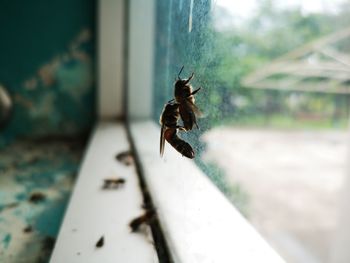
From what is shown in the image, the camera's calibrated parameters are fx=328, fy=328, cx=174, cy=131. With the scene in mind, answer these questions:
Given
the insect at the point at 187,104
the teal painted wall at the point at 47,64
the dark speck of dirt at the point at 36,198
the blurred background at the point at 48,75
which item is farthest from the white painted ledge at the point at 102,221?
the teal painted wall at the point at 47,64

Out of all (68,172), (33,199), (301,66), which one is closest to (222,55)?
(33,199)

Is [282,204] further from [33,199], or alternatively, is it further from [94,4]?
[33,199]

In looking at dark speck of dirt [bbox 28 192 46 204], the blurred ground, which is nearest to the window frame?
dark speck of dirt [bbox 28 192 46 204]

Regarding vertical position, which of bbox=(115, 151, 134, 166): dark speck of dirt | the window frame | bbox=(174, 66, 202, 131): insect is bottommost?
bbox=(115, 151, 134, 166): dark speck of dirt

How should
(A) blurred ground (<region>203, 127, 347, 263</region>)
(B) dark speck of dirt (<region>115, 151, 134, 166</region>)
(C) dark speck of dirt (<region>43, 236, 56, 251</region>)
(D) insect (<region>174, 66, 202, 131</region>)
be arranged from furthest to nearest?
(A) blurred ground (<region>203, 127, 347, 263</region>), (B) dark speck of dirt (<region>115, 151, 134, 166</region>), (C) dark speck of dirt (<region>43, 236, 56, 251</region>), (D) insect (<region>174, 66, 202, 131</region>)

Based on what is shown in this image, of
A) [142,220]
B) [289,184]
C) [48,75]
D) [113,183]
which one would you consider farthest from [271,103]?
[142,220]

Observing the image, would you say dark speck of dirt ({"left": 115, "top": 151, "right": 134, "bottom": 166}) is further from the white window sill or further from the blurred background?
the blurred background

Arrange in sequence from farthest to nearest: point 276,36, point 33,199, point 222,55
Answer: point 276,36 → point 33,199 → point 222,55

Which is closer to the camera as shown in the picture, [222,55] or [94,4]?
[222,55]
